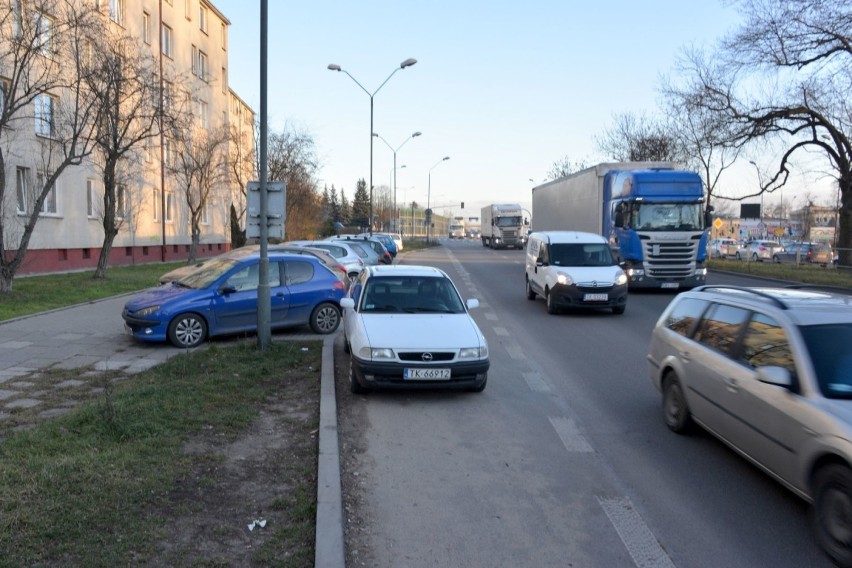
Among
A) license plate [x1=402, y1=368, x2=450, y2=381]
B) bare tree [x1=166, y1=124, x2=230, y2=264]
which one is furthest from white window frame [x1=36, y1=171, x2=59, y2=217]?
license plate [x1=402, y1=368, x2=450, y2=381]

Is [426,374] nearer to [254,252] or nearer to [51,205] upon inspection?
[254,252]

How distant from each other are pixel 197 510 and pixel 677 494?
3.43 metres

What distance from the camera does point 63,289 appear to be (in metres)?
17.8

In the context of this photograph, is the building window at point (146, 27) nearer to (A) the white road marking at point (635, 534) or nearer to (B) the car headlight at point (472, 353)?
(B) the car headlight at point (472, 353)

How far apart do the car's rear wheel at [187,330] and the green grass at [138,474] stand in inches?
111

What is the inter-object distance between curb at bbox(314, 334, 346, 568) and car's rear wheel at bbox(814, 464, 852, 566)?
2.86 metres

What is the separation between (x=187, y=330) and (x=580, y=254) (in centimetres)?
906

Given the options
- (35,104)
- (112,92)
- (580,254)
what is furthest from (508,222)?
(580,254)

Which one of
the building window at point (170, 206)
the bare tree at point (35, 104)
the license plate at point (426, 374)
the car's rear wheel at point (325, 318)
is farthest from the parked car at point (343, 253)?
the building window at point (170, 206)

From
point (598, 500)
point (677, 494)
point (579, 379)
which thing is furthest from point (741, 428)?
point (579, 379)

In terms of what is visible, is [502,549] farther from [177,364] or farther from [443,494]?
[177,364]

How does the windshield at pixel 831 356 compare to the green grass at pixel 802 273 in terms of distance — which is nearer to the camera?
the windshield at pixel 831 356

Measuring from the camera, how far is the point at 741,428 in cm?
515

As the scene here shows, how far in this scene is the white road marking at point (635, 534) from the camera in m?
4.05
